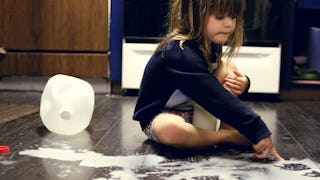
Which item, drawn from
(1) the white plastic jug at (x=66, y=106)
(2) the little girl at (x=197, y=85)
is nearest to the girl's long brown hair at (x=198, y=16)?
(2) the little girl at (x=197, y=85)

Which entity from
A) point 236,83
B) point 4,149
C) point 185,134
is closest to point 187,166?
point 185,134

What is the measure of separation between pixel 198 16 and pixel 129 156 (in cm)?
38

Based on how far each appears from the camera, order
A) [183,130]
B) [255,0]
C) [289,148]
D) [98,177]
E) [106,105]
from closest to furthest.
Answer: [98,177]
[183,130]
[289,148]
[106,105]
[255,0]

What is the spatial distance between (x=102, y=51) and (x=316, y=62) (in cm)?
106

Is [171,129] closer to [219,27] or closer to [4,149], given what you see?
[219,27]

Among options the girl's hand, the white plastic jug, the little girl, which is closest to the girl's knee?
the little girl

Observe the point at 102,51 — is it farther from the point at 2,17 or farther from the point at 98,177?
the point at 98,177

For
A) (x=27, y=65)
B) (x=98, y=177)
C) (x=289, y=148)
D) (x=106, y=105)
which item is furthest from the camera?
(x=27, y=65)

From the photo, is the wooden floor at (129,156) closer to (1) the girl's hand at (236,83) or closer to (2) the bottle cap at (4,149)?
(2) the bottle cap at (4,149)

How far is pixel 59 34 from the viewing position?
2.36m

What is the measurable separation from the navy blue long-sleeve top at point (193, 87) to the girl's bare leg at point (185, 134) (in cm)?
6

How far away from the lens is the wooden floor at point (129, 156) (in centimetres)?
106

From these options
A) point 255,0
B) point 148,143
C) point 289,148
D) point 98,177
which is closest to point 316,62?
point 255,0

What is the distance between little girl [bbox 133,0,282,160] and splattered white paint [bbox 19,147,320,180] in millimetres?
63
